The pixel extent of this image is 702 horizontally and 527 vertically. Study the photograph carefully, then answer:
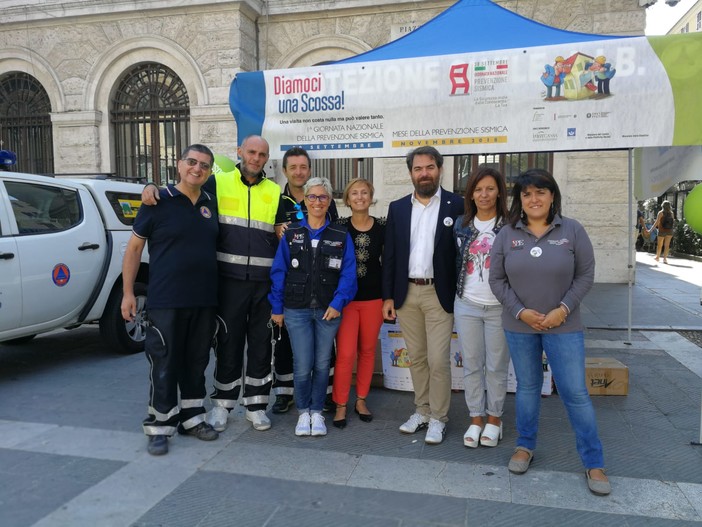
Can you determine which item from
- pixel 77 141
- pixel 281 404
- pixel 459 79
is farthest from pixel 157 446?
pixel 77 141

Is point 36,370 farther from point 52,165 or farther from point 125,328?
point 52,165

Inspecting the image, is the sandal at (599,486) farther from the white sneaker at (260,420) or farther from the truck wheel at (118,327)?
the truck wheel at (118,327)

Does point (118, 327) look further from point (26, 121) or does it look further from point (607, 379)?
point (26, 121)

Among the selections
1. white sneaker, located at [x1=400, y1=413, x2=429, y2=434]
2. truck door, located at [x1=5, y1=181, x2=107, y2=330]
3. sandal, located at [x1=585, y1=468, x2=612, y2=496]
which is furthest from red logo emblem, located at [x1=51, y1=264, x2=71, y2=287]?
sandal, located at [x1=585, y1=468, x2=612, y2=496]

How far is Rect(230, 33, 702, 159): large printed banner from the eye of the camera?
3.95 metres

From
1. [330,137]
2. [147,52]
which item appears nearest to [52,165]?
[147,52]

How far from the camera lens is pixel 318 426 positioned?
3.79 meters

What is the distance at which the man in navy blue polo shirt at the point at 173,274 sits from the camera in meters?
3.56

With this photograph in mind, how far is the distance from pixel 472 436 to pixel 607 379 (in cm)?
164

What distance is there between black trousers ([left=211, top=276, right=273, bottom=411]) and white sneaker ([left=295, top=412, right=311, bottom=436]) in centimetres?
32

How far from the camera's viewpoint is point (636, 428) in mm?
3863

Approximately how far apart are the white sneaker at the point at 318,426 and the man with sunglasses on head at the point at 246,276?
1.20 ft

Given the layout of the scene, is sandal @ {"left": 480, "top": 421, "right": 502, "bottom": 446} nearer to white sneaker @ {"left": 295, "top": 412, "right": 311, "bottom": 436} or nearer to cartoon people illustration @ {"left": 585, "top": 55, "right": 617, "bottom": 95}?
white sneaker @ {"left": 295, "top": 412, "right": 311, "bottom": 436}

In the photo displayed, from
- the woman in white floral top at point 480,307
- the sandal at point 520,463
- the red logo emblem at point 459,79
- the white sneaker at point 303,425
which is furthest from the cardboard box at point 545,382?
the red logo emblem at point 459,79
